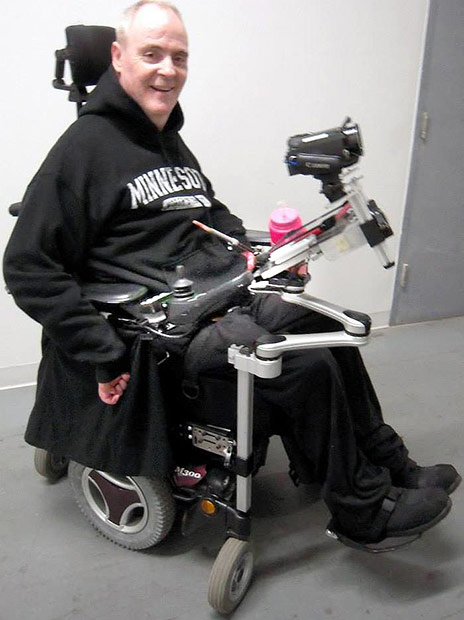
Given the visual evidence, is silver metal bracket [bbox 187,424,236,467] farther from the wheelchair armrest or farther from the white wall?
the white wall

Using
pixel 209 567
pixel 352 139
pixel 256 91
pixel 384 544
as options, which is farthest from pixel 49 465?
pixel 256 91

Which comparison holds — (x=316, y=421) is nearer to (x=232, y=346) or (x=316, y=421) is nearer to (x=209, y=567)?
(x=232, y=346)

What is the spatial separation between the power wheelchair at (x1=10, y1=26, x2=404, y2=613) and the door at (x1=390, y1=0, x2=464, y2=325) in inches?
49.1

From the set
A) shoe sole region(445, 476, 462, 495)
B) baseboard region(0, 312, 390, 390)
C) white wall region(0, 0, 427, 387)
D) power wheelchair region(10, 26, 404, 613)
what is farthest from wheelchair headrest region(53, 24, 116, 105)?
shoe sole region(445, 476, 462, 495)

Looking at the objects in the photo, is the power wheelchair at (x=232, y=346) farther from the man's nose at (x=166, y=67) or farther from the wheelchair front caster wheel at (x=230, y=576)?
the man's nose at (x=166, y=67)

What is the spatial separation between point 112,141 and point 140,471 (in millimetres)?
756

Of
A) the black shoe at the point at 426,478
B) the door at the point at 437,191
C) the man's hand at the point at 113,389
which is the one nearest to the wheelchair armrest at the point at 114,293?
the man's hand at the point at 113,389

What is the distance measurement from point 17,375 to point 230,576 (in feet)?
4.22

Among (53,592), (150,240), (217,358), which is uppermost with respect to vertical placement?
(150,240)

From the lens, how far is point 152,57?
1.22 metres

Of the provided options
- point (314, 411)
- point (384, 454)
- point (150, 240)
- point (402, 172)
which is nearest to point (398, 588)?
point (384, 454)

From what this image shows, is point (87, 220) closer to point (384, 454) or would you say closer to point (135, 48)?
point (135, 48)

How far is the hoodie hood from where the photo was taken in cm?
123

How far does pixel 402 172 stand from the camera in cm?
237
